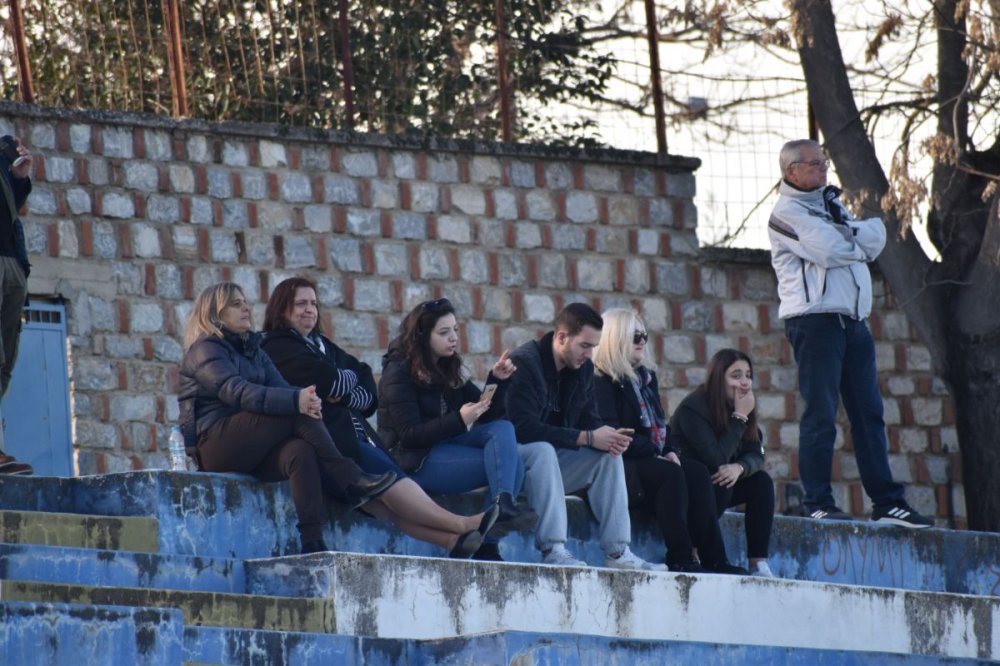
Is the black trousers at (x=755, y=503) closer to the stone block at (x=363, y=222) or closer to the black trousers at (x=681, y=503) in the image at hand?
the black trousers at (x=681, y=503)

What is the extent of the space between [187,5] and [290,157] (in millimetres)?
1147

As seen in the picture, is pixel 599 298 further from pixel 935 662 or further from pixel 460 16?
pixel 935 662

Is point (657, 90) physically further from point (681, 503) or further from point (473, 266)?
point (681, 503)

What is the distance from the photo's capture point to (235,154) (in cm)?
1321

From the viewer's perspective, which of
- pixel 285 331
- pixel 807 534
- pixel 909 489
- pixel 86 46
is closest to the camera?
pixel 285 331

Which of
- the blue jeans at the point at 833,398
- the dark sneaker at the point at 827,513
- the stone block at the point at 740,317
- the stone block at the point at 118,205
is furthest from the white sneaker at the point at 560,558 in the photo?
the stone block at the point at 740,317

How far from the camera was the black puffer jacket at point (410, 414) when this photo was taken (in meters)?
9.45

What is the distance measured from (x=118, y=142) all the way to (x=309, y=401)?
4523 mm

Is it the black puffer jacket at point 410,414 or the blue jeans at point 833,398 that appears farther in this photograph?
the blue jeans at point 833,398

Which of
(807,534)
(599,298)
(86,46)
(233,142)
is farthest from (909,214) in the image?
(86,46)

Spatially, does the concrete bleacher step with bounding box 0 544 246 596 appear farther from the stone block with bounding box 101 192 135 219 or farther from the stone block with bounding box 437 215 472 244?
the stone block with bounding box 437 215 472 244

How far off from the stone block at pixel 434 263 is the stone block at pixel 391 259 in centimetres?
12

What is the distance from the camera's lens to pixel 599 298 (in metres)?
14.4

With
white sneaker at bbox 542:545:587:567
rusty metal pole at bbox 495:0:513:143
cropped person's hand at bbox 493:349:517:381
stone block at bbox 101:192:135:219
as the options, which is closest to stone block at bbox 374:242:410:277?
rusty metal pole at bbox 495:0:513:143
